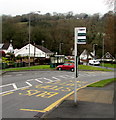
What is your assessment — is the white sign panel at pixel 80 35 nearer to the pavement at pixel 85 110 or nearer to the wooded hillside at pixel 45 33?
the pavement at pixel 85 110

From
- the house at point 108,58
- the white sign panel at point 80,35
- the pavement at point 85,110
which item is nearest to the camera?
the pavement at point 85,110

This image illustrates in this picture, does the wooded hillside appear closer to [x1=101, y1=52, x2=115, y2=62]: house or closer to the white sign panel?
[x1=101, y1=52, x2=115, y2=62]: house

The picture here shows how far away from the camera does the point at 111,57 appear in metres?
61.8

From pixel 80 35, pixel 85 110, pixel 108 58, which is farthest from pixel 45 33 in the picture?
pixel 85 110

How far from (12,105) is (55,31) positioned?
67.1 metres

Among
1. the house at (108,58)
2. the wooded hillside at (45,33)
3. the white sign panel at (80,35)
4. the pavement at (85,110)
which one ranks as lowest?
the pavement at (85,110)

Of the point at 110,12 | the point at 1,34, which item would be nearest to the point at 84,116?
the point at 110,12

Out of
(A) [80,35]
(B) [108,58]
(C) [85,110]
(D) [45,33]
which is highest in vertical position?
(D) [45,33]

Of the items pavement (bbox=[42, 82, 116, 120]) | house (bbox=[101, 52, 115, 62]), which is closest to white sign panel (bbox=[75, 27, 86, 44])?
pavement (bbox=[42, 82, 116, 120])

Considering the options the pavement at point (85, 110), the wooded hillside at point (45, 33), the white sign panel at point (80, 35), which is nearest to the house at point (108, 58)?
the wooded hillside at point (45, 33)

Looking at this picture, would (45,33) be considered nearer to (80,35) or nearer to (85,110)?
(80,35)

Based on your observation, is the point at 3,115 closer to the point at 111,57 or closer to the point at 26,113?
the point at 26,113

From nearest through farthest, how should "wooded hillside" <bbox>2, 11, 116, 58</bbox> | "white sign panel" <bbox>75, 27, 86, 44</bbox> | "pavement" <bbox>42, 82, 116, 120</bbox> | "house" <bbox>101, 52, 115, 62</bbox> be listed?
"pavement" <bbox>42, 82, 116, 120</bbox> < "white sign panel" <bbox>75, 27, 86, 44</bbox> < "house" <bbox>101, 52, 115, 62</bbox> < "wooded hillside" <bbox>2, 11, 116, 58</bbox>

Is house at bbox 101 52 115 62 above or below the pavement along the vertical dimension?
above
